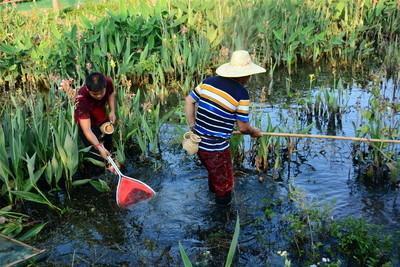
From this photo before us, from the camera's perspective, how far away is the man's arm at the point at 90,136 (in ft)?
13.1

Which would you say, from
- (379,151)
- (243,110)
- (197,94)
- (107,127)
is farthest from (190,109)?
(379,151)

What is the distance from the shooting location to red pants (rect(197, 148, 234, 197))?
12.0 feet

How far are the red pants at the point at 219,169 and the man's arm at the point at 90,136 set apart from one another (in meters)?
0.82

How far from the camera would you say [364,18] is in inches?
329

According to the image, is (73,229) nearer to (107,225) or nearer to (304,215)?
(107,225)

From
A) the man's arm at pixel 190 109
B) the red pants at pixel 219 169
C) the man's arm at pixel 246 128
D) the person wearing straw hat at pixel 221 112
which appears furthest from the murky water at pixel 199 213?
the man's arm at pixel 190 109

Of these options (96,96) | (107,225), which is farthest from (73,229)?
(96,96)

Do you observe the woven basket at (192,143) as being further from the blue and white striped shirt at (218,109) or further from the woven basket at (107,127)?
the woven basket at (107,127)

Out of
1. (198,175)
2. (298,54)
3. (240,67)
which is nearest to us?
(240,67)

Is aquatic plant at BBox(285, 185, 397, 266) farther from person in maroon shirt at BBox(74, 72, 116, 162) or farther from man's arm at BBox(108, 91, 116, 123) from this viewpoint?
man's arm at BBox(108, 91, 116, 123)

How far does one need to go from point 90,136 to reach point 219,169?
112 cm

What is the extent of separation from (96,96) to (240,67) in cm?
135

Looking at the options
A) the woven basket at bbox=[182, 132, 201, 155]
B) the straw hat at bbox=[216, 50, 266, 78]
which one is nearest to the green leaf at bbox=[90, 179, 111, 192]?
the woven basket at bbox=[182, 132, 201, 155]

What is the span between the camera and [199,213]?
3.93m
